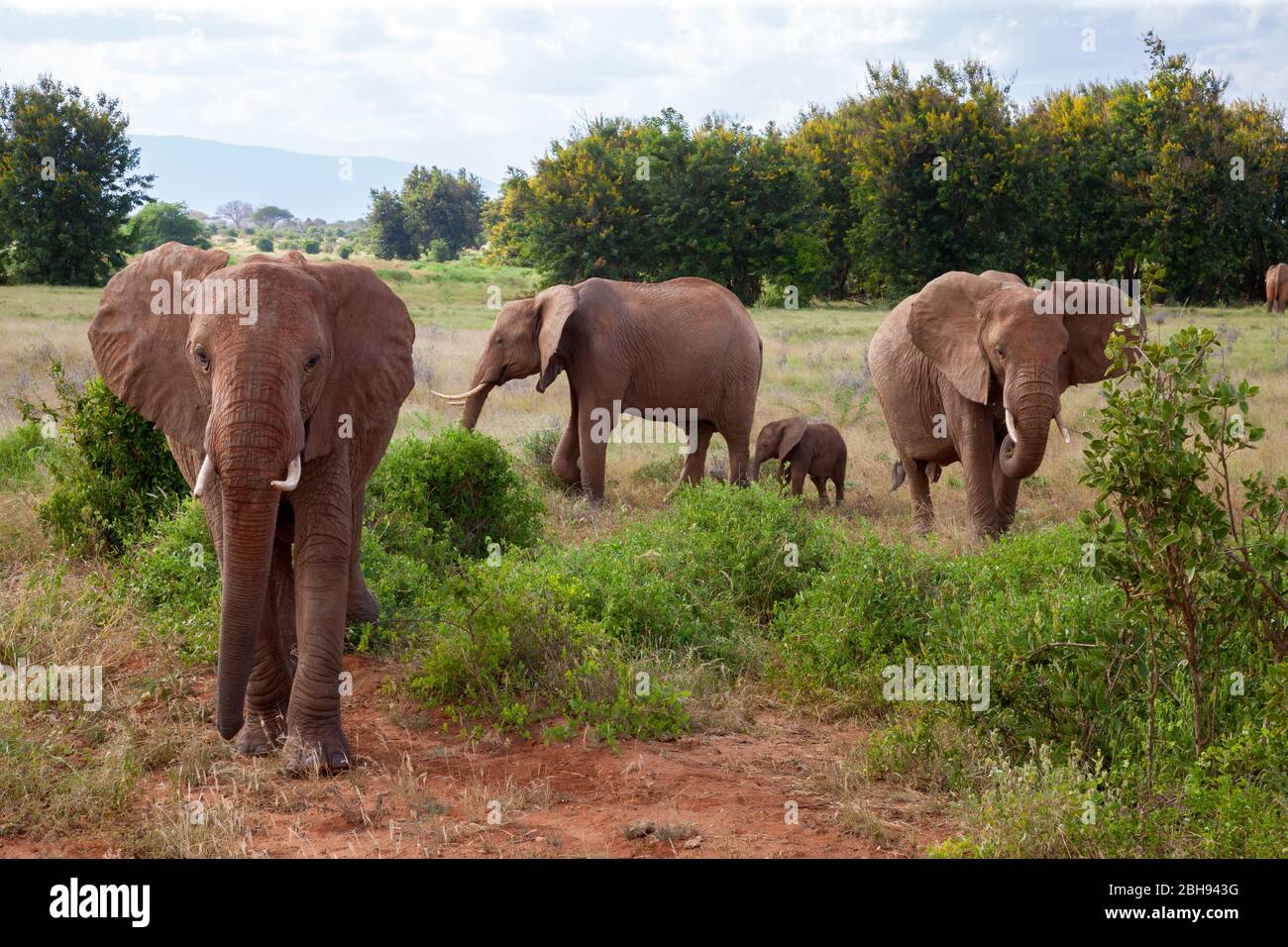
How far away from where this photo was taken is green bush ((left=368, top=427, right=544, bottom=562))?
30.9 ft

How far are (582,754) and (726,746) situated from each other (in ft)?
2.40

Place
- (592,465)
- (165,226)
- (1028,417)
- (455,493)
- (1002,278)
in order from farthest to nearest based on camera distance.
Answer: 1. (165,226)
2. (592,465)
3. (1002,278)
4. (455,493)
5. (1028,417)

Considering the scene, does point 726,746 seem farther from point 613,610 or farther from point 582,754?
point 613,610

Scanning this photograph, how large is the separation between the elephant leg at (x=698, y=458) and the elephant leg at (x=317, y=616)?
Result: 741 cm

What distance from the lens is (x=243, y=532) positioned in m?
5.02

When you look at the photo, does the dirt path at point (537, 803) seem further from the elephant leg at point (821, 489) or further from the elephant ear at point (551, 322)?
the elephant leg at point (821, 489)

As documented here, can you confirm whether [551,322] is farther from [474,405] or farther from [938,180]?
[938,180]

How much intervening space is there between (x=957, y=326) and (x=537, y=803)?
6.26 m

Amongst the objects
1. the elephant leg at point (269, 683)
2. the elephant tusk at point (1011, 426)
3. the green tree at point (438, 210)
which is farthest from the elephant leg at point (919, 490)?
the green tree at point (438, 210)

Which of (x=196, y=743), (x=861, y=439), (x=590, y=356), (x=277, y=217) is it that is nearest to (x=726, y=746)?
(x=196, y=743)

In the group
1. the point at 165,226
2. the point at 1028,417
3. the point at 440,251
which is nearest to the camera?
the point at 1028,417

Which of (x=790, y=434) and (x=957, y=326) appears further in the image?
(x=790, y=434)

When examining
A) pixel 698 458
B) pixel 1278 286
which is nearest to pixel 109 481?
pixel 698 458

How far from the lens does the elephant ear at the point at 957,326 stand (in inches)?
392
